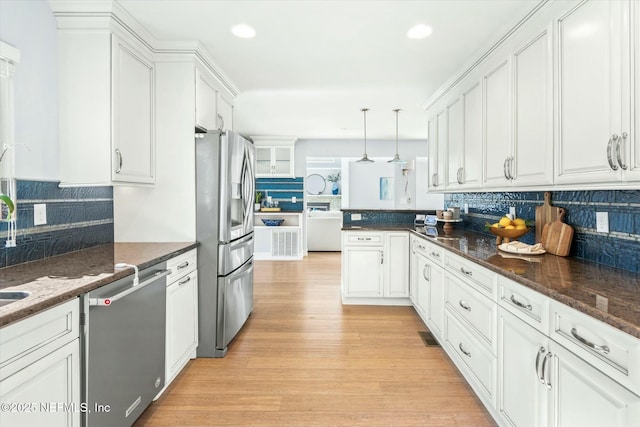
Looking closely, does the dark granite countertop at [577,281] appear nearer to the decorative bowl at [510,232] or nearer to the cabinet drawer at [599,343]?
the cabinet drawer at [599,343]

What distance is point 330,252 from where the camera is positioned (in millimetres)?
7945

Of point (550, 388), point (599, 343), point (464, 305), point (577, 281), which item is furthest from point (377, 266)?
point (599, 343)

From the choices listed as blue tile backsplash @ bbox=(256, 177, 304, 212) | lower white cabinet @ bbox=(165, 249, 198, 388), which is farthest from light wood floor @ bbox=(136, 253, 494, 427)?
blue tile backsplash @ bbox=(256, 177, 304, 212)

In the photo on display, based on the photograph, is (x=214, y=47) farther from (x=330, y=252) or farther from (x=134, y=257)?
(x=330, y=252)

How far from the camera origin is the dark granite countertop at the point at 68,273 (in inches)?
A: 45.6

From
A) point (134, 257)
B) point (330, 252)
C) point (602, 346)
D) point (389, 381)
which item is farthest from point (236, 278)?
point (330, 252)

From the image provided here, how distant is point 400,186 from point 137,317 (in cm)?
661

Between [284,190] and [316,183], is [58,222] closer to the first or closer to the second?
[284,190]

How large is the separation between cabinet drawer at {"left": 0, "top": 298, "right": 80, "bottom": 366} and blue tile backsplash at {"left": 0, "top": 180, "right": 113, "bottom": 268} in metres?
0.77

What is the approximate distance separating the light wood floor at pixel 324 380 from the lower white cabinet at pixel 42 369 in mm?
790

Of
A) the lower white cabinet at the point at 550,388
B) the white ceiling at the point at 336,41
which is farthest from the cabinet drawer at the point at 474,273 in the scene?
the white ceiling at the point at 336,41

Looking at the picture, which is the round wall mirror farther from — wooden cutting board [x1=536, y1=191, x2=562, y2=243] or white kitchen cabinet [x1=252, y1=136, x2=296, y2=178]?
wooden cutting board [x1=536, y1=191, x2=562, y2=243]

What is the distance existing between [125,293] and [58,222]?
36.2 inches

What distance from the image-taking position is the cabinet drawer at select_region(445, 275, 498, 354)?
186 cm
